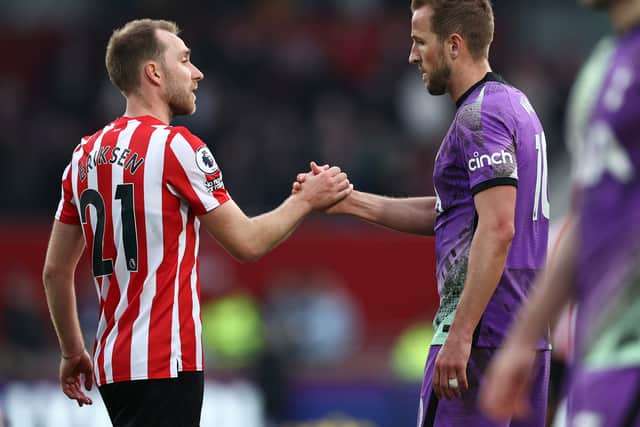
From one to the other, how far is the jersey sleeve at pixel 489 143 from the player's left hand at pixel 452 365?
597mm

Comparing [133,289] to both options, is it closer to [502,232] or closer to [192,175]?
[192,175]

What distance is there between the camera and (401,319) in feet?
49.8

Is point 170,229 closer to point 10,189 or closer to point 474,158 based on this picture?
point 474,158

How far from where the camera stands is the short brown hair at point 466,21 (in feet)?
16.4

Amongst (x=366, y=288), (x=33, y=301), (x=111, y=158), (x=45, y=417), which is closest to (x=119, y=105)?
(x=33, y=301)

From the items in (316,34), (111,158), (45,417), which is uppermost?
(316,34)

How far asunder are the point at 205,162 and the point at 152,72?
0.50 m

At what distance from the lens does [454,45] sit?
5.02m

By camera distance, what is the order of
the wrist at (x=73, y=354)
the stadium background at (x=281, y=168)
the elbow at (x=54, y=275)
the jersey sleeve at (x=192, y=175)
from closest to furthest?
the jersey sleeve at (x=192, y=175) → the elbow at (x=54, y=275) → the wrist at (x=73, y=354) → the stadium background at (x=281, y=168)

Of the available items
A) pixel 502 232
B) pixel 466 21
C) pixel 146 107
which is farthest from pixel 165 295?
pixel 466 21

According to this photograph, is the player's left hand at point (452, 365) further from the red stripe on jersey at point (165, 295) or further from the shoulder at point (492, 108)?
the red stripe on jersey at point (165, 295)

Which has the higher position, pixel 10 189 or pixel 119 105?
pixel 119 105

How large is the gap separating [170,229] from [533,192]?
57.7 inches

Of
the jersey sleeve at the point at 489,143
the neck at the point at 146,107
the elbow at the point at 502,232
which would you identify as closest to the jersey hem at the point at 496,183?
the jersey sleeve at the point at 489,143
